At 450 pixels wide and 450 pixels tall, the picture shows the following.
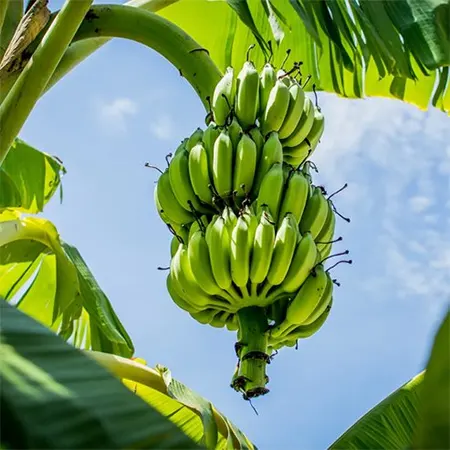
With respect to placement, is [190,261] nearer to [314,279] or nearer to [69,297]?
[314,279]

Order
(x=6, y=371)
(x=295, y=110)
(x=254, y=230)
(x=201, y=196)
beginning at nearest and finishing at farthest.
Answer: (x=6, y=371)
(x=254, y=230)
(x=201, y=196)
(x=295, y=110)

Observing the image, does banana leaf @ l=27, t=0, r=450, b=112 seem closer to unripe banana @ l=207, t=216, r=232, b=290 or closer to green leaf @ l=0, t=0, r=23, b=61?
green leaf @ l=0, t=0, r=23, b=61

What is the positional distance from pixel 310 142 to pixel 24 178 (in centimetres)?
118

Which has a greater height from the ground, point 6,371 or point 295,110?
point 295,110

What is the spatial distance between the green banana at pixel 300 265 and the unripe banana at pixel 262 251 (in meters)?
0.05

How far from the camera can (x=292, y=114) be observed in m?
1.45

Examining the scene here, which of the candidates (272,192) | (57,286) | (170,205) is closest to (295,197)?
(272,192)

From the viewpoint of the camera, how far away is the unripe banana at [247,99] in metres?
1.42

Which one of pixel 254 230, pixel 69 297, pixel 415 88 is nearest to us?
pixel 254 230

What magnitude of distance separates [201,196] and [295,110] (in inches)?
10.6

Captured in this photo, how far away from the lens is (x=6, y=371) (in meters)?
0.38

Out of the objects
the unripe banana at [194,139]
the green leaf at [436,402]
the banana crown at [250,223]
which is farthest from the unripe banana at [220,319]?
the green leaf at [436,402]

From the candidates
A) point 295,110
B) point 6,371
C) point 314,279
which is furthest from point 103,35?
point 6,371

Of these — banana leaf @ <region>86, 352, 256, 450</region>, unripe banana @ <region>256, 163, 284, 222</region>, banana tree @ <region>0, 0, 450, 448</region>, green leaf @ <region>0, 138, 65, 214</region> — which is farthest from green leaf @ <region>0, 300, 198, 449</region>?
green leaf @ <region>0, 138, 65, 214</region>
